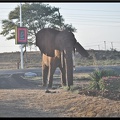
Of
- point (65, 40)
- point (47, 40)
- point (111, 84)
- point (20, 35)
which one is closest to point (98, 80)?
point (111, 84)

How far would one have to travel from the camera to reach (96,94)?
38.9 ft

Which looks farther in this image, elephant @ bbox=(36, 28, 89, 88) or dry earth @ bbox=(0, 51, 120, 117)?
elephant @ bbox=(36, 28, 89, 88)

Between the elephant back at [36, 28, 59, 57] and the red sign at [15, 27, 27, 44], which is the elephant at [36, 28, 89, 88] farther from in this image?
the red sign at [15, 27, 27, 44]

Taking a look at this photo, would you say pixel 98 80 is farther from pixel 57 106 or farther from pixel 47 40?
pixel 47 40

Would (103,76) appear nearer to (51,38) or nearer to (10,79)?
(51,38)

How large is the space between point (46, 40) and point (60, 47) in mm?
835

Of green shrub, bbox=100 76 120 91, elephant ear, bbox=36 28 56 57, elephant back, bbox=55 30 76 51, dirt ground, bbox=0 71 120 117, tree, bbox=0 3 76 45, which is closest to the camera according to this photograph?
dirt ground, bbox=0 71 120 117

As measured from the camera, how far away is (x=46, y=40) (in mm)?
14461

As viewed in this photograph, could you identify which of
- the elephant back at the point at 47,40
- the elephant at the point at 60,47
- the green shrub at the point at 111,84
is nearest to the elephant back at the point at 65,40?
the elephant at the point at 60,47

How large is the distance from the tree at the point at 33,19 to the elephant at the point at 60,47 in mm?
38247

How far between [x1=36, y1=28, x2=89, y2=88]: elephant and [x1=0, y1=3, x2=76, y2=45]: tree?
125 feet

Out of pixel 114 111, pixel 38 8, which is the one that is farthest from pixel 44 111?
pixel 38 8

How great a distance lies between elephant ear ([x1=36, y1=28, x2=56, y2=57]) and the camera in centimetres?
1438

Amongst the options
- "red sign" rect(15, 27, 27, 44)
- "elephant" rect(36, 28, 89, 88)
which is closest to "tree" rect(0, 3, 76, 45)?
"red sign" rect(15, 27, 27, 44)
